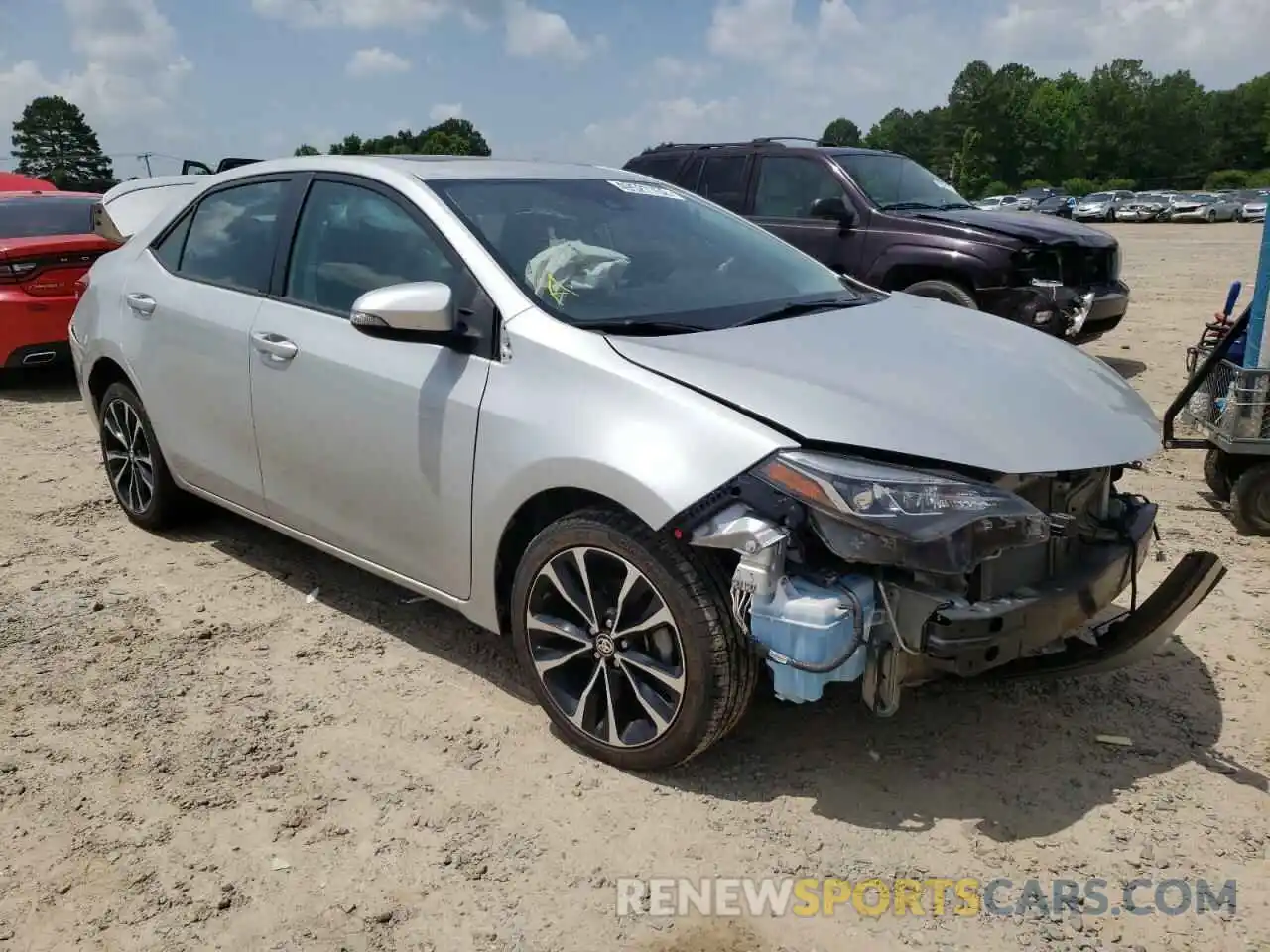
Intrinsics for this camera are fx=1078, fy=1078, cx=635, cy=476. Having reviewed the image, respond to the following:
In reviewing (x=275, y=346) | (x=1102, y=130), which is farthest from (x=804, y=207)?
(x=1102, y=130)

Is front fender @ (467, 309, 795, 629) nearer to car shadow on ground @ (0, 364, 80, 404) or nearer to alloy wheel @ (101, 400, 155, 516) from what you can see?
alloy wheel @ (101, 400, 155, 516)

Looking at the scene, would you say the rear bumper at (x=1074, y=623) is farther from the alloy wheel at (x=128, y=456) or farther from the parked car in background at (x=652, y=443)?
the alloy wheel at (x=128, y=456)

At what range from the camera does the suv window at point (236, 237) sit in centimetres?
417

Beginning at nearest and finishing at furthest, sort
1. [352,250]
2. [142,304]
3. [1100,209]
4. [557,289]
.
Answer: [557,289] < [352,250] < [142,304] < [1100,209]

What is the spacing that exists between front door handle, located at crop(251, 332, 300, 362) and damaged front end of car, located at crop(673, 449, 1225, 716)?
180cm

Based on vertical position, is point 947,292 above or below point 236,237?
below

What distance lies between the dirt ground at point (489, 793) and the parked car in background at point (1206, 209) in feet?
149

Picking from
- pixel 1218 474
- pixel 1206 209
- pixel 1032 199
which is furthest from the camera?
pixel 1032 199

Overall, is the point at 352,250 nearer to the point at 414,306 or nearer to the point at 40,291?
the point at 414,306

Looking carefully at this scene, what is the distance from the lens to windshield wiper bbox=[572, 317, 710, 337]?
3.19m

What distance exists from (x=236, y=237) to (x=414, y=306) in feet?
5.25

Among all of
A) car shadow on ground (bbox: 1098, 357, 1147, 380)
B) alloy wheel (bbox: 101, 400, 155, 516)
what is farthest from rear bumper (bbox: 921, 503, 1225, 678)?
car shadow on ground (bbox: 1098, 357, 1147, 380)

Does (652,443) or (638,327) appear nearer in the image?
(652,443)

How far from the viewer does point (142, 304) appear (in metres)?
4.67
